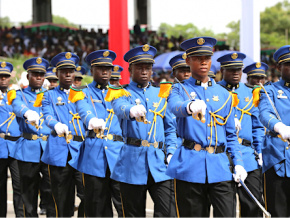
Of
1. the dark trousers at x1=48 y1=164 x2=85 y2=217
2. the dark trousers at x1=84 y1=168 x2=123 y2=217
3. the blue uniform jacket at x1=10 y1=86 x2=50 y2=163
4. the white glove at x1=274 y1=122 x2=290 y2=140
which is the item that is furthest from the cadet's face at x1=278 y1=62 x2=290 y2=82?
the blue uniform jacket at x1=10 y1=86 x2=50 y2=163

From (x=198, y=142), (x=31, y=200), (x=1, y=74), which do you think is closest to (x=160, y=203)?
(x=198, y=142)

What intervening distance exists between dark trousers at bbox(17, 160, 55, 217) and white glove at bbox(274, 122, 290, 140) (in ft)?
12.3

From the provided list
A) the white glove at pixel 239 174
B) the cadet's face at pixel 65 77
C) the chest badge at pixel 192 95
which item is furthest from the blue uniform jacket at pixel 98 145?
the white glove at pixel 239 174

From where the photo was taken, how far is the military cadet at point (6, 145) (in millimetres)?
8188

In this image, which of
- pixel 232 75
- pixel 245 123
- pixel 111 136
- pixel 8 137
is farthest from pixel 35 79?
pixel 245 123

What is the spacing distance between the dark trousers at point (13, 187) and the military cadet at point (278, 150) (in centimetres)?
389

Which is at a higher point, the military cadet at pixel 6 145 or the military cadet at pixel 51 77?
the military cadet at pixel 51 77

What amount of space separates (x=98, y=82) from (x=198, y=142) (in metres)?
2.03

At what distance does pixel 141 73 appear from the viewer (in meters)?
5.79

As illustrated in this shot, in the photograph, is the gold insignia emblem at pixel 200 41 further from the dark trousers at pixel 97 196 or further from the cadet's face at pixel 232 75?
the cadet's face at pixel 232 75

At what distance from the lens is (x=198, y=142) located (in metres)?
4.86

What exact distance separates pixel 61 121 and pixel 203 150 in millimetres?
2835

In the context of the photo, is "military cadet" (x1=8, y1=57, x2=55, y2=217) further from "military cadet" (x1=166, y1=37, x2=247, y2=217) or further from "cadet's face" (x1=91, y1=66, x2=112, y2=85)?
"military cadet" (x1=166, y1=37, x2=247, y2=217)

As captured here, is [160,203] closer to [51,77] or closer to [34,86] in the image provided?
[34,86]
